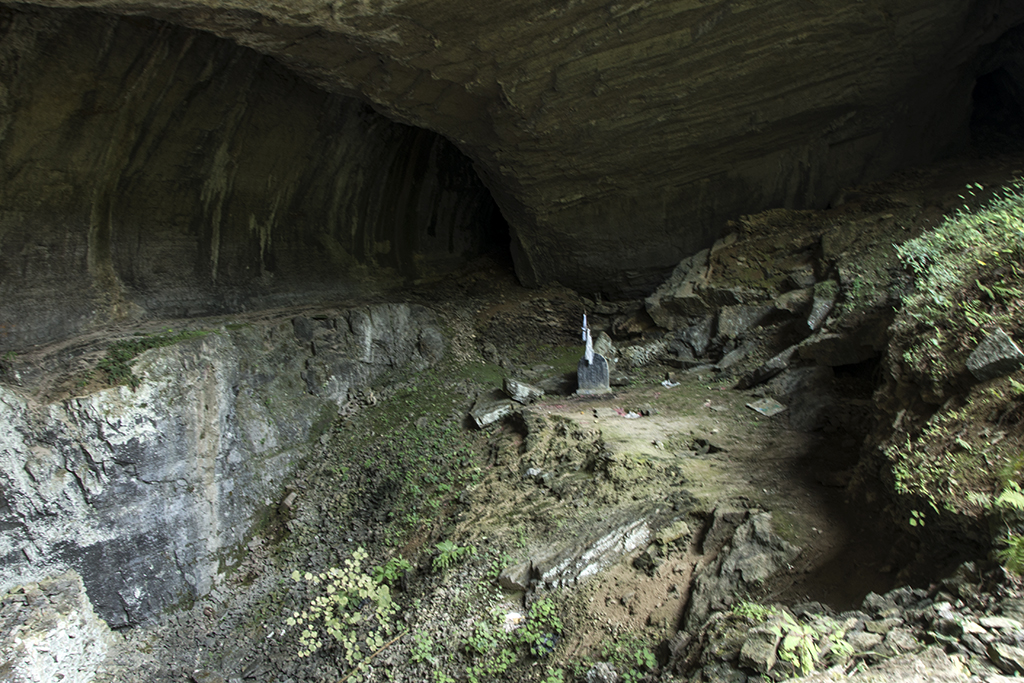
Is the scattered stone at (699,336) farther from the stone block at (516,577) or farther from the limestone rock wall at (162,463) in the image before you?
the limestone rock wall at (162,463)

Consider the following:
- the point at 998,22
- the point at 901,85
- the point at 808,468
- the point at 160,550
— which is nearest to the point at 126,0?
the point at 160,550

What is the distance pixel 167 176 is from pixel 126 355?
2.20 m

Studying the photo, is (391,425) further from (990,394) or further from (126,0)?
(990,394)

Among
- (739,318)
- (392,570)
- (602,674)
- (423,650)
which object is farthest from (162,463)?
(739,318)

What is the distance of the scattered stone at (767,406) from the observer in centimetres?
628

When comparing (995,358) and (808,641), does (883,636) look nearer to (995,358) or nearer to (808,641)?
(808,641)

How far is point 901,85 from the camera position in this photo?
8.70 m

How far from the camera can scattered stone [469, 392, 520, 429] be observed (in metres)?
7.41

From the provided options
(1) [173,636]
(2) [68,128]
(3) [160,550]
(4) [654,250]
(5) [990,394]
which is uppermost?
(2) [68,128]

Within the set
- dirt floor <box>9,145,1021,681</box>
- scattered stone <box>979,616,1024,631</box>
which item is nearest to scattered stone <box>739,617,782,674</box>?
dirt floor <box>9,145,1021,681</box>

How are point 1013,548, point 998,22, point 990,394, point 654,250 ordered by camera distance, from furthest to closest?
point 654,250 → point 998,22 → point 990,394 → point 1013,548

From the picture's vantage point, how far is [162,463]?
222 inches

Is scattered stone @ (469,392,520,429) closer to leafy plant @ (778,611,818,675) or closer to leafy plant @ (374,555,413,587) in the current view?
Answer: leafy plant @ (374,555,413,587)

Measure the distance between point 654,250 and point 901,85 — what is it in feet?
14.1
